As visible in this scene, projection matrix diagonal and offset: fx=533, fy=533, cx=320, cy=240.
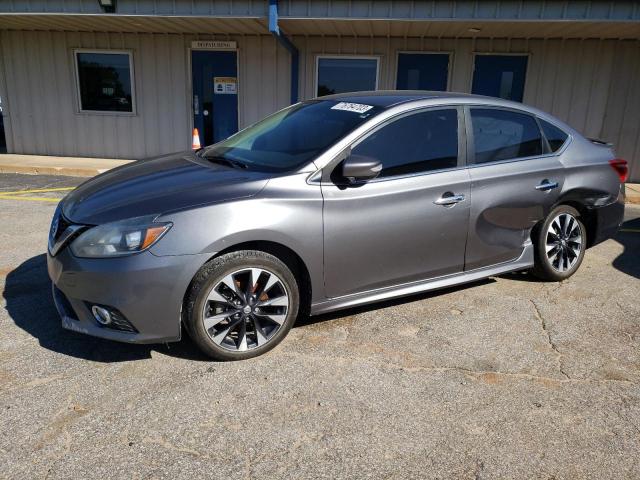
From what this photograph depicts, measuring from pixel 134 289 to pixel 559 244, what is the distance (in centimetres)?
357

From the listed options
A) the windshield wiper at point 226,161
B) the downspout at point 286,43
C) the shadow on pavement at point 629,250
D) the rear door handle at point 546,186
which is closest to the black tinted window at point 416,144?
the windshield wiper at point 226,161

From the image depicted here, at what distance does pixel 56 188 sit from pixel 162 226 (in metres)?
6.92

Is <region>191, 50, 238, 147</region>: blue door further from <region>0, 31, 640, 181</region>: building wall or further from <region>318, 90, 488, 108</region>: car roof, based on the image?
<region>318, 90, 488, 108</region>: car roof

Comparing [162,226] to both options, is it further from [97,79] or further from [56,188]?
[97,79]

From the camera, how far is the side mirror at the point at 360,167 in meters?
3.33

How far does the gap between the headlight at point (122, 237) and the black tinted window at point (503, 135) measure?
2.43 meters

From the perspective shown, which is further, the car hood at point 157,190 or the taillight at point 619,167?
the taillight at point 619,167

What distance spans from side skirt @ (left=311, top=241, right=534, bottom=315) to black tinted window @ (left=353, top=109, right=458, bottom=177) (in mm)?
815

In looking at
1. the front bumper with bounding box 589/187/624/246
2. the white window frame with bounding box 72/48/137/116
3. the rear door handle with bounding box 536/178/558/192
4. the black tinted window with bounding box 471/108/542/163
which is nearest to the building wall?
the white window frame with bounding box 72/48/137/116

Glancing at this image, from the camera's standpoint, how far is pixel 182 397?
2885 mm

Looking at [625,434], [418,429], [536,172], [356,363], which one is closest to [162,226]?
[356,363]

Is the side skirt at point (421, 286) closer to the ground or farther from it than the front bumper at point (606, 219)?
closer to the ground

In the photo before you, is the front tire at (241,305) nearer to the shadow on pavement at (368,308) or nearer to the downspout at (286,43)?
the shadow on pavement at (368,308)

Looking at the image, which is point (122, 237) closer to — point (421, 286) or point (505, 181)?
point (421, 286)
